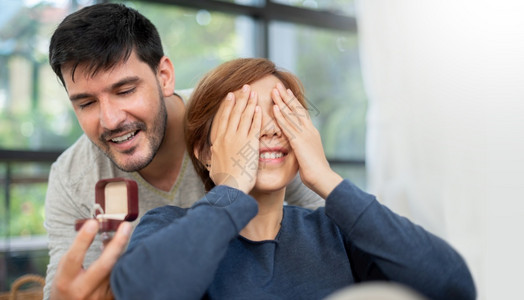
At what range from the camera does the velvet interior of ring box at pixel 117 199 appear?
3.36 feet

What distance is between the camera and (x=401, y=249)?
1037 mm

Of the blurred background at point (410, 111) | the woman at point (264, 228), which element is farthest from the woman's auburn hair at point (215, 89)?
the blurred background at point (410, 111)

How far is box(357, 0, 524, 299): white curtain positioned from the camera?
2.11 m

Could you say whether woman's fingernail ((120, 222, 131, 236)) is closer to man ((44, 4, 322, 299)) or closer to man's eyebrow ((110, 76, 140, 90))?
man ((44, 4, 322, 299))

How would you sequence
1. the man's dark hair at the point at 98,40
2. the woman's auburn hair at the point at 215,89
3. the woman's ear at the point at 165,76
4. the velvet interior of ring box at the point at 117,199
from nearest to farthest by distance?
the velvet interior of ring box at the point at 117,199 < the woman's auburn hair at the point at 215,89 < the man's dark hair at the point at 98,40 < the woman's ear at the point at 165,76

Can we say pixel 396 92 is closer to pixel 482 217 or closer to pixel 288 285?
pixel 482 217

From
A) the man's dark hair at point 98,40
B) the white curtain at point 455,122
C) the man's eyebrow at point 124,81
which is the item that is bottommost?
the white curtain at point 455,122

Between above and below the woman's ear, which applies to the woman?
below

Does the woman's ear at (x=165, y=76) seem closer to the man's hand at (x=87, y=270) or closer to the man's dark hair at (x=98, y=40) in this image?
the man's dark hair at (x=98, y=40)

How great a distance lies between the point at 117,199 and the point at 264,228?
15.2 inches

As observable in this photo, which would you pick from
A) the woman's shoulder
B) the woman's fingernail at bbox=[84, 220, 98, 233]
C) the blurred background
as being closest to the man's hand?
the woman's fingernail at bbox=[84, 220, 98, 233]

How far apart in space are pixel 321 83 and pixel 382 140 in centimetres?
102

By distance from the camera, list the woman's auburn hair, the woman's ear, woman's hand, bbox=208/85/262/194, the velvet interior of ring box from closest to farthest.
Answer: the velvet interior of ring box
woman's hand, bbox=208/85/262/194
the woman's auburn hair
the woman's ear

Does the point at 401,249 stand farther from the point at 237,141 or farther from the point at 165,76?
the point at 165,76
